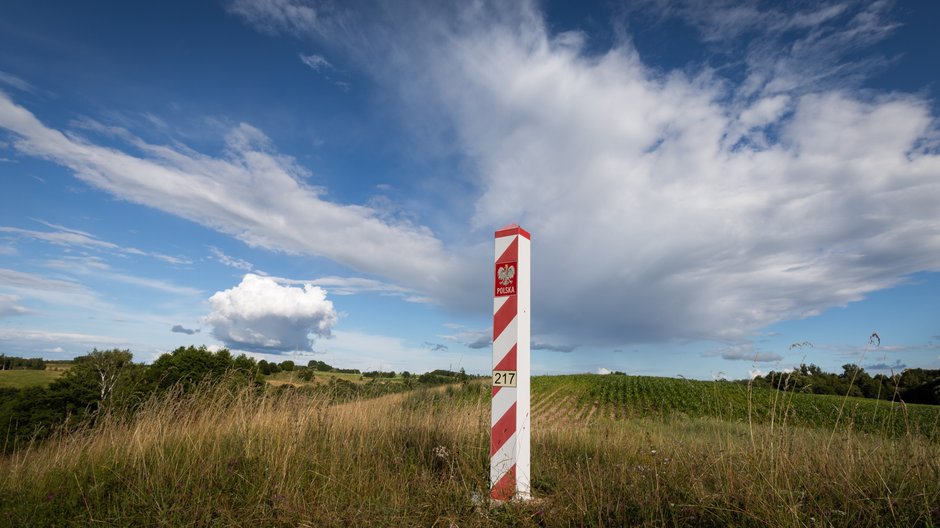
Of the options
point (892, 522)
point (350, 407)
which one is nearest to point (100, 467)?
point (350, 407)

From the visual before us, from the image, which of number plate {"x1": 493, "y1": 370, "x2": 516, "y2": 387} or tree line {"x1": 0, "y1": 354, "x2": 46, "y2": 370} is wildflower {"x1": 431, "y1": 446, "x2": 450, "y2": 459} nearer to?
number plate {"x1": 493, "y1": 370, "x2": 516, "y2": 387}

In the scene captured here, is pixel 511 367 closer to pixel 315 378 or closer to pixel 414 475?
pixel 414 475

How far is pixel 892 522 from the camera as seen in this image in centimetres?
317

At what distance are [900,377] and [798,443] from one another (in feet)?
4.23

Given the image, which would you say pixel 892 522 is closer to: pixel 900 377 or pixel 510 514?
pixel 900 377

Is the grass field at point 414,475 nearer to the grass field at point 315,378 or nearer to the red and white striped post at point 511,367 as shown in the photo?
the red and white striped post at point 511,367

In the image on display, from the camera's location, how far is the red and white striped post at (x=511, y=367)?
4.72m

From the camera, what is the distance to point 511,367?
4.96 metres

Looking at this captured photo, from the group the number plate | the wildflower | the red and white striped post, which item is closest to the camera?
the red and white striped post

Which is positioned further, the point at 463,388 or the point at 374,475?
the point at 463,388

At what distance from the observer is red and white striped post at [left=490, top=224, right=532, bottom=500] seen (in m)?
4.72

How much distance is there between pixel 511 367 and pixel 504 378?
152mm

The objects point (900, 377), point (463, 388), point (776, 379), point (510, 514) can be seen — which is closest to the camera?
point (510, 514)

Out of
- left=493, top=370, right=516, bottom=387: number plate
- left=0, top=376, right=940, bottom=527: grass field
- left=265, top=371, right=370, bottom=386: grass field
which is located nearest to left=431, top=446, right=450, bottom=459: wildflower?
left=0, top=376, right=940, bottom=527: grass field
